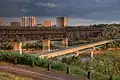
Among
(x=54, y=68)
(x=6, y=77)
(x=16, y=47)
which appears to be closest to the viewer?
(x=6, y=77)

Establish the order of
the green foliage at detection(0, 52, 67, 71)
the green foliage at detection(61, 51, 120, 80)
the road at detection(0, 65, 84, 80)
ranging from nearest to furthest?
the road at detection(0, 65, 84, 80)
the green foliage at detection(61, 51, 120, 80)
the green foliage at detection(0, 52, 67, 71)

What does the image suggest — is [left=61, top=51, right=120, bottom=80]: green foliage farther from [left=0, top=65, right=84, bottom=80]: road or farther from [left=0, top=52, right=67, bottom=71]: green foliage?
[left=0, top=65, right=84, bottom=80]: road

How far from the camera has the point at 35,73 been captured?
2491 cm

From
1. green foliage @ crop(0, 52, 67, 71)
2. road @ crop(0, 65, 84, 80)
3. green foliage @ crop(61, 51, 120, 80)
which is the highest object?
green foliage @ crop(0, 52, 67, 71)

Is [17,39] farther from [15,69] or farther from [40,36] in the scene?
[15,69]

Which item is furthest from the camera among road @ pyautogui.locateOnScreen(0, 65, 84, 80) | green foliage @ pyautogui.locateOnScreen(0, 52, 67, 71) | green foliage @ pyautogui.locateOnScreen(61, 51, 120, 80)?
green foliage @ pyautogui.locateOnScreen(0, 52, 67, 71)

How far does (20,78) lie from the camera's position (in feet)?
70.7

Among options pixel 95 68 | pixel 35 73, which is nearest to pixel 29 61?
pixel 35 73

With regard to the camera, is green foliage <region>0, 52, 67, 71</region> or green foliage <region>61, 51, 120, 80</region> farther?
green foliage <region>0, 52, 67, 71</region>

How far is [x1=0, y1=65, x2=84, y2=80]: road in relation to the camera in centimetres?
2353

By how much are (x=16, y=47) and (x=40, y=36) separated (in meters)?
25.2

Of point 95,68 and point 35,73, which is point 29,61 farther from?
point 95,68

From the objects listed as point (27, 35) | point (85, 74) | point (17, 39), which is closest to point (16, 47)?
point (17, 39)

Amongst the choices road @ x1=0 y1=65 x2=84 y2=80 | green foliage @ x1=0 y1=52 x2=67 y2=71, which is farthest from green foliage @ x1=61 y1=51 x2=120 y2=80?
road @ x1=0 y1=65 x2=84 y2=80
